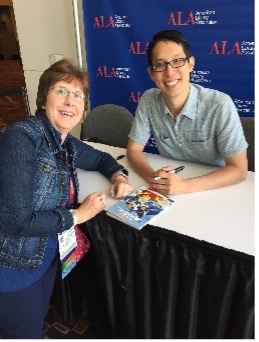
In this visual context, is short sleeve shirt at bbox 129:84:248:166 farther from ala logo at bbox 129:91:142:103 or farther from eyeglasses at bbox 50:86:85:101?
ala logo at bbox 129:91:142:103

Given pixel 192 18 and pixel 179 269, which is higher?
pixel 192 18

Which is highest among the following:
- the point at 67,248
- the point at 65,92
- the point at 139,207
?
the point at 65,92

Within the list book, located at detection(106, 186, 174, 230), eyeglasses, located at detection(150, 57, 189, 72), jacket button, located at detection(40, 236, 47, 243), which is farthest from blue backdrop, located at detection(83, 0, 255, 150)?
jacket button, located at detection(40, 236, 47, 243)

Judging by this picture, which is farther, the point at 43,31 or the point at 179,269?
the point at 43,31

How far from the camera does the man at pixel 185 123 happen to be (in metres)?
1.49

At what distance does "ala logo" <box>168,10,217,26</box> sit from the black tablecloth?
1966mm

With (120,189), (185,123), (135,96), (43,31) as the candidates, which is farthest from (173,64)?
(43,31)

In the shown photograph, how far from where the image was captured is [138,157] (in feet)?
5.87

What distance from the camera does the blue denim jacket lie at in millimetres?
1001

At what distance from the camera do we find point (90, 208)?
50.9 inches

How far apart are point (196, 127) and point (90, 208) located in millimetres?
724

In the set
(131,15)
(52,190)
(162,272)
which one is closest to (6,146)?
(52,190)

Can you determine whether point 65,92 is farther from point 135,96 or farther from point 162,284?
point 135,96

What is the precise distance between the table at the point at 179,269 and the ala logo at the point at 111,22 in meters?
1.88
